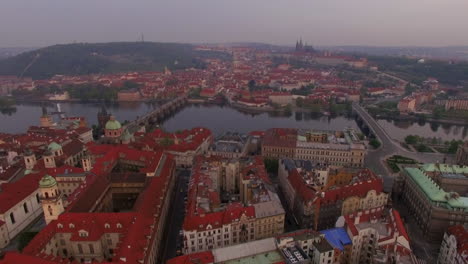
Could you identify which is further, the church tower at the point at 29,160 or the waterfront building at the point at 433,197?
the church tower at the point at 29,160

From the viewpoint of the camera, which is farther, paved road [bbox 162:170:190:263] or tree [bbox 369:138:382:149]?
tree [bbox 369:138:382:149]

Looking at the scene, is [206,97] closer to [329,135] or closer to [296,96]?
[296,96]

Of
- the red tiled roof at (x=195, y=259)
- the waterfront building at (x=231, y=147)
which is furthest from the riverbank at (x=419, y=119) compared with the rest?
the red tiled roof at (x=195, y=259)

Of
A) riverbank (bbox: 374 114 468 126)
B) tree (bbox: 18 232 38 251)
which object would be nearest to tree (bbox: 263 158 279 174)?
tree (bbox: 18 232 38 251)

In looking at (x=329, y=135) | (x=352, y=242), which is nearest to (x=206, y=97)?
(x=329, y=135)

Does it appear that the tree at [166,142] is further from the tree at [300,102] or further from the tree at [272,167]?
the tree at [300,102]

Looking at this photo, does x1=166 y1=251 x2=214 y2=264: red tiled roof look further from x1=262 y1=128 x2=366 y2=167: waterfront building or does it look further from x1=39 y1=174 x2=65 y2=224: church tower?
x1=262 y1=128 x2=366 y2=167: waterfront building

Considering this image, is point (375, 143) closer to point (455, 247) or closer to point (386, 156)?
point (386, 156)
